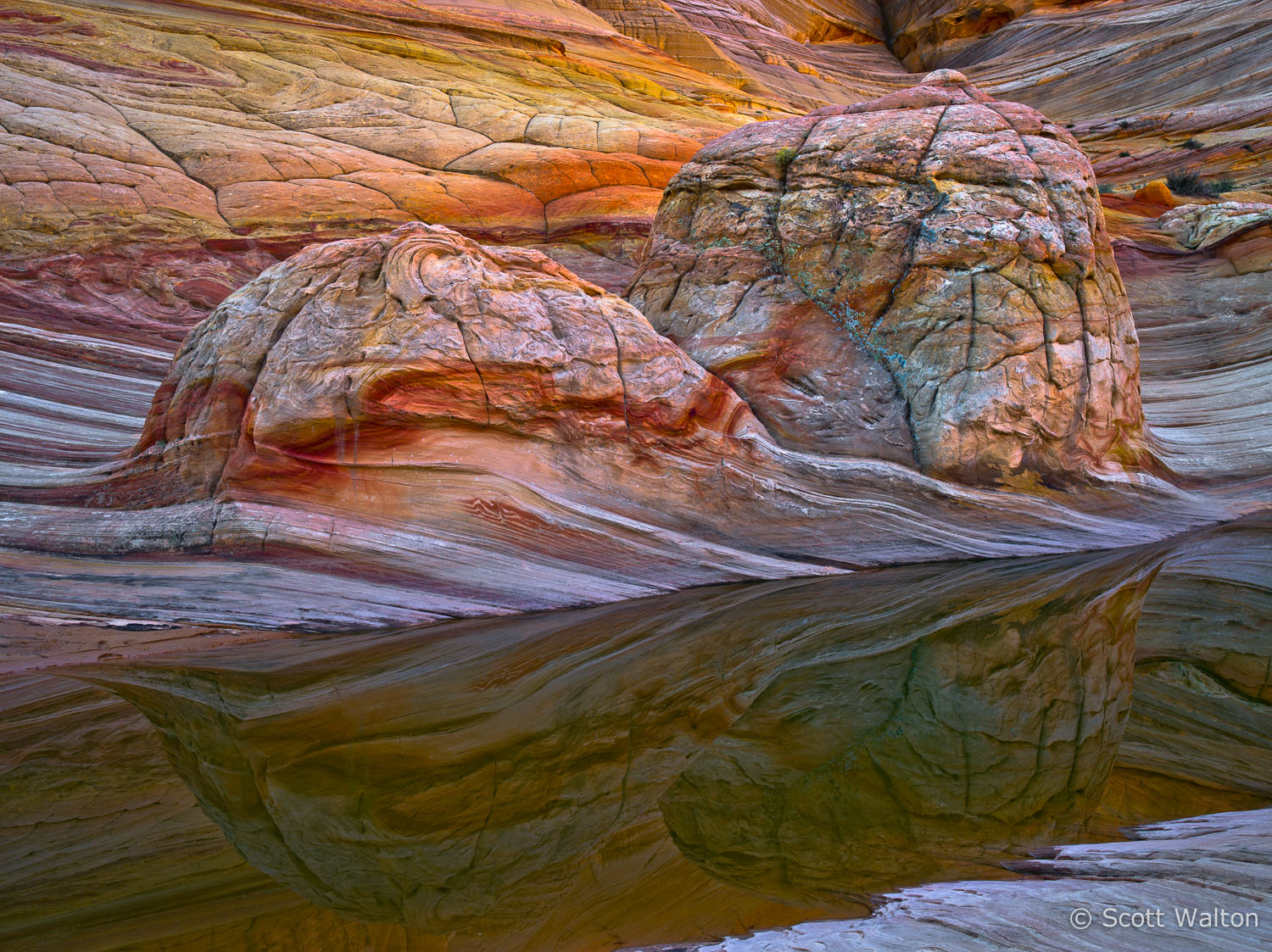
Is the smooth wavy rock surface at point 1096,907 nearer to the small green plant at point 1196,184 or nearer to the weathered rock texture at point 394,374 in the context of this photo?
the weathered rock texture at point 394,374

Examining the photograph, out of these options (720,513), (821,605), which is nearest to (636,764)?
(821,605)

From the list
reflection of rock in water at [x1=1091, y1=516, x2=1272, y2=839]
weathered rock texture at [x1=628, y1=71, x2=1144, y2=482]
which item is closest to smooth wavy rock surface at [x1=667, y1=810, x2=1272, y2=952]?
reflection of rock in water at [x1=1091, y1=516, x2=1272, y2=839]

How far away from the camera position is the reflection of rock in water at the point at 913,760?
3172 millimetres

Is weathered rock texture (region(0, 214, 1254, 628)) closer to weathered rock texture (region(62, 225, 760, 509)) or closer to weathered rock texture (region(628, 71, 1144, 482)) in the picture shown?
weathered rock texture (region(62, 225, 760, 509))

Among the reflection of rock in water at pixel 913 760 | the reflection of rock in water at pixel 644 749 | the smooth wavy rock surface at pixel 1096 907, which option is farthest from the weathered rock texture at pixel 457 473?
the smooth wavy rock surface at pixel 1096 907

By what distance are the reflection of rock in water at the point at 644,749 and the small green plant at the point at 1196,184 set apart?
11703 millimetres

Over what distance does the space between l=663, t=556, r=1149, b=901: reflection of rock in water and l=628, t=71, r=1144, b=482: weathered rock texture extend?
2.39 m

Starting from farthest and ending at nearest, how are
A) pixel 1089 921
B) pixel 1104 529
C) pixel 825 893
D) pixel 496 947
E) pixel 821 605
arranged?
pixel 1104 529
pixel 821 605
pixel 825 893
pixel 496 947
pixel 1089 921

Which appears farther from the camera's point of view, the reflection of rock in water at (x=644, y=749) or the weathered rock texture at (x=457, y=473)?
the weathered rock texture at (x=457, y=473)

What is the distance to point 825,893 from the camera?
289 centimetres

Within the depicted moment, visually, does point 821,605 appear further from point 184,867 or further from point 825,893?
point 184,867

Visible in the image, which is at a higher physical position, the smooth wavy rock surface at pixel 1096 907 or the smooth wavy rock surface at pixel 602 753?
the smooth wavy rock surface at pixel 1096 907

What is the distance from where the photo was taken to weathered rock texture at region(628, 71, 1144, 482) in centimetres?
767

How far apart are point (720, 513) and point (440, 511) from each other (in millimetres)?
1963
